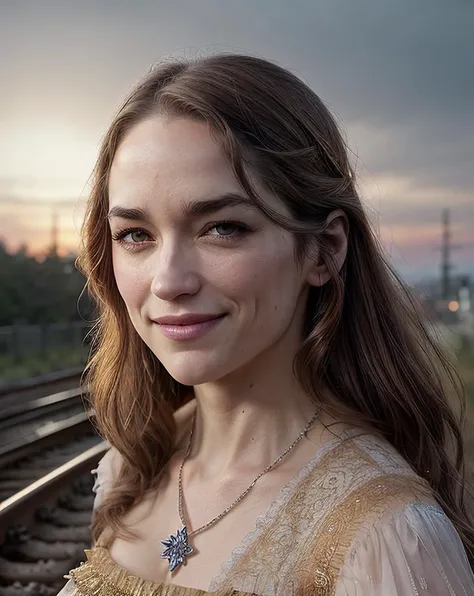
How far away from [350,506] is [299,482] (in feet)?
0.63

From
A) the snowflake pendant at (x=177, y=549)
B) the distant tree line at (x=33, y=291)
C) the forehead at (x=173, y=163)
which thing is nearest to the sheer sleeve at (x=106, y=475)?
the snowflake pendant at (x=177, y=549)

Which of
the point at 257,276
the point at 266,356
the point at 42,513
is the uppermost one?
the point at 257,276

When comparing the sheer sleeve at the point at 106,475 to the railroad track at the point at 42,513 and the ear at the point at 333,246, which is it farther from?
the ear at the point at 333,246

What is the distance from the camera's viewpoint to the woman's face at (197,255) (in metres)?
1.77

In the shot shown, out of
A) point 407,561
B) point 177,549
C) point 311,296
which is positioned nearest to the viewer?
point 407,561

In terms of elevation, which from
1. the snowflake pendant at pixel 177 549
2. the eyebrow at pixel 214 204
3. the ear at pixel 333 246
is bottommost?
the snowflake pendant at pixel 177 549

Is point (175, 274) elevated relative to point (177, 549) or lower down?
elevated

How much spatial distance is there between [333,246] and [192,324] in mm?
436

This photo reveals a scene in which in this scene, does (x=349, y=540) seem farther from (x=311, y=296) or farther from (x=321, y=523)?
(x=311, y=296)

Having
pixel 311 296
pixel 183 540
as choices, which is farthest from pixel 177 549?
pixel 311 296

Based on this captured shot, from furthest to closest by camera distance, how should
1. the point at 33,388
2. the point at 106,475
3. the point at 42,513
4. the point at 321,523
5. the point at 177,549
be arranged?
the point at 33,388, the point at 42,513, the point at 106,475, the point at 177,549, the point at 321,523

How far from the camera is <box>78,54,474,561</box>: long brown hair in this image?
1.83m

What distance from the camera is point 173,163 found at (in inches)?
70.0

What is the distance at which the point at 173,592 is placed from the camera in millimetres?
1827
